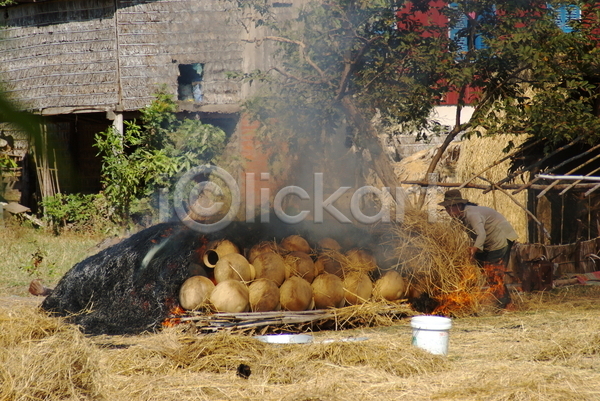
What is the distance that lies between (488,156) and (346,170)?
4.43m

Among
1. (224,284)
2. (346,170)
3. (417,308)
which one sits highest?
(346,170)

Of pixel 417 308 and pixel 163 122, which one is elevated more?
pixel 163 122

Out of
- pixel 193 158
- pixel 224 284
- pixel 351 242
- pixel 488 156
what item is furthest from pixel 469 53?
pixel 193 158

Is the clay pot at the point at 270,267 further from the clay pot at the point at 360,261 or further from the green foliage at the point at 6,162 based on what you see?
the green foliage at the point at 6,162

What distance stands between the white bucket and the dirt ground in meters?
0.15

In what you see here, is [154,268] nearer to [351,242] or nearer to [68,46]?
[351,242]

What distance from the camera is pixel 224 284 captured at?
6645 mm

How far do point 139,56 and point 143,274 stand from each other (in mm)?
8487

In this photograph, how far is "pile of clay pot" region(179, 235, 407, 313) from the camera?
6605 millimetres

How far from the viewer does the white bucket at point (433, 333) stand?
5234mm

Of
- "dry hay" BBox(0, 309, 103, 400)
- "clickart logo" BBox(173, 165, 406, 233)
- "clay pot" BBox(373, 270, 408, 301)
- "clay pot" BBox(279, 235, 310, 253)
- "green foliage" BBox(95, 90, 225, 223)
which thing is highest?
"green foliage" BBox(95, 90, 225, 223)

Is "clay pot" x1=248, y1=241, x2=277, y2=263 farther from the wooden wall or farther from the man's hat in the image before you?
the wooden wall

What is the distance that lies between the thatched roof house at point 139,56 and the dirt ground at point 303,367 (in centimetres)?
859

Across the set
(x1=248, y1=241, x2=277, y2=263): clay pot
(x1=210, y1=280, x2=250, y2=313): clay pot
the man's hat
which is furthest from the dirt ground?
the man's hat
